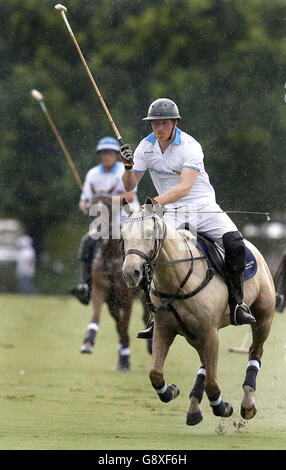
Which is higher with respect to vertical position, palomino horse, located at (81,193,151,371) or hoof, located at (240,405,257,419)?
palomino horse, located at (81,193,151,371)

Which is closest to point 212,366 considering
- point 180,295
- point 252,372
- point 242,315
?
point 242,315

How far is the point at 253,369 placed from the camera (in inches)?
361

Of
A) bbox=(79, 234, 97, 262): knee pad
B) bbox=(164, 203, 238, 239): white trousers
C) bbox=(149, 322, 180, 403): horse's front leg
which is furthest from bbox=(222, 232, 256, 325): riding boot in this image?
bbox=(79, 234, 97, 262): knee pad

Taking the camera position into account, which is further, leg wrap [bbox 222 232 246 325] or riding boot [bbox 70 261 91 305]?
riding boot [bbox 70 261 91 305]

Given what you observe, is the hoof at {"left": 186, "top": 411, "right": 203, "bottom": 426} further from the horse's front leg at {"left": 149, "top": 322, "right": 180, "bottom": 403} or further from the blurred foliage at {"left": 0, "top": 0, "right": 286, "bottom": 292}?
the blurred foliage at {"left": 0, "top": 0, "right": 286, "bottom": 292}

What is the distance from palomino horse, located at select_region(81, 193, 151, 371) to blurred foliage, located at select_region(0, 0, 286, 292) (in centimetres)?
942

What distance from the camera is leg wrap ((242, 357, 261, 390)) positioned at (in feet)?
29.6

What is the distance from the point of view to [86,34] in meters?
24.8

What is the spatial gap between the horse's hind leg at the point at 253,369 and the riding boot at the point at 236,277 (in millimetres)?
667

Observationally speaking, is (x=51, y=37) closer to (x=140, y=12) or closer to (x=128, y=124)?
(x=140, y=12)

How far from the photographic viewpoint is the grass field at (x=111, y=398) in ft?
27.4

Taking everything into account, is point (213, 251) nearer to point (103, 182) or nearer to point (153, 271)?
point (153, 271)

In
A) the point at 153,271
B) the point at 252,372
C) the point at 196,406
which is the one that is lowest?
the point at 196,406

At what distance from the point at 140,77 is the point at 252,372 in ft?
53.3
